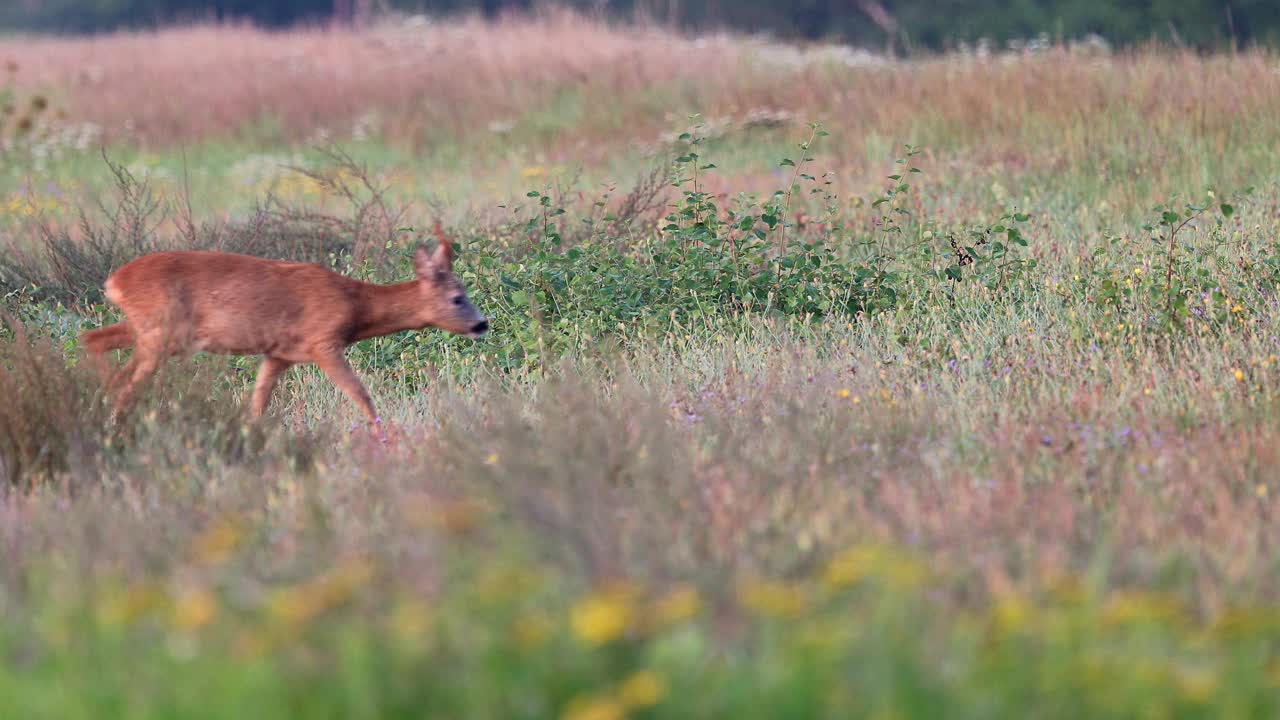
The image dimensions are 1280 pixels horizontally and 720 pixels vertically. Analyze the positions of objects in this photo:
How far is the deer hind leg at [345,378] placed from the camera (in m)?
6.62

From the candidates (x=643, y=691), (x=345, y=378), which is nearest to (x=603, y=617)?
(x=643, y=691)

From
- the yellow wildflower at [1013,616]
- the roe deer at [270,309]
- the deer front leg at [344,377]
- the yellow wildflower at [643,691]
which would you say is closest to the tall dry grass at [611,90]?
the roe deer at [270,309]

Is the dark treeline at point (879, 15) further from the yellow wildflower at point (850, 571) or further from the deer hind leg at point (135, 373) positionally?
the yellow wildflower at point (850, 571)

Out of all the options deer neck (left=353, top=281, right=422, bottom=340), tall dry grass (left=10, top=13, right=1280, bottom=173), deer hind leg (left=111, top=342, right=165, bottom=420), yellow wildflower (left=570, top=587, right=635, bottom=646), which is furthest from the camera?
tall dry grass (left=10, top=13, right=1280, bottom=173)

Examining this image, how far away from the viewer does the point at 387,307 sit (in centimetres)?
698

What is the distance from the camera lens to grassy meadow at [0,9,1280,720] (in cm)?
281

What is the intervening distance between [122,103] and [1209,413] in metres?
17.5

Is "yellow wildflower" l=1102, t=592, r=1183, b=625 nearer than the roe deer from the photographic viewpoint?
Yes

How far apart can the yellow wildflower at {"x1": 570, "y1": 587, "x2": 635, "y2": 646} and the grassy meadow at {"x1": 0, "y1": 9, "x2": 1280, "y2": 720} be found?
12 millimetres

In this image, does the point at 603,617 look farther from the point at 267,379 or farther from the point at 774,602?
the point at 267,379

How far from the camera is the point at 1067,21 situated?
2991 cm

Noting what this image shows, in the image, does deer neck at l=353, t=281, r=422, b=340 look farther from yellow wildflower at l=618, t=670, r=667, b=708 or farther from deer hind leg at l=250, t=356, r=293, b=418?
→ yellow wildflower at l=618, t=670, r=667, b=708

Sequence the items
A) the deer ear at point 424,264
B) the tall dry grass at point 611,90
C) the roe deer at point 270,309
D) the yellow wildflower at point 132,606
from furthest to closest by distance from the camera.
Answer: the tall dry grass at point 611,90
the deer ear at point 424,264
the roe deer at point 270,309
the yellow wildflower at point 132,606

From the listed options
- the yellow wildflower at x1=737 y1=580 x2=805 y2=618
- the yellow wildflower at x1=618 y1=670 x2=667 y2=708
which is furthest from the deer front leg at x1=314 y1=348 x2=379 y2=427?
the yellow wildflower at x1=618 y1=670 x2=667 y2=708
